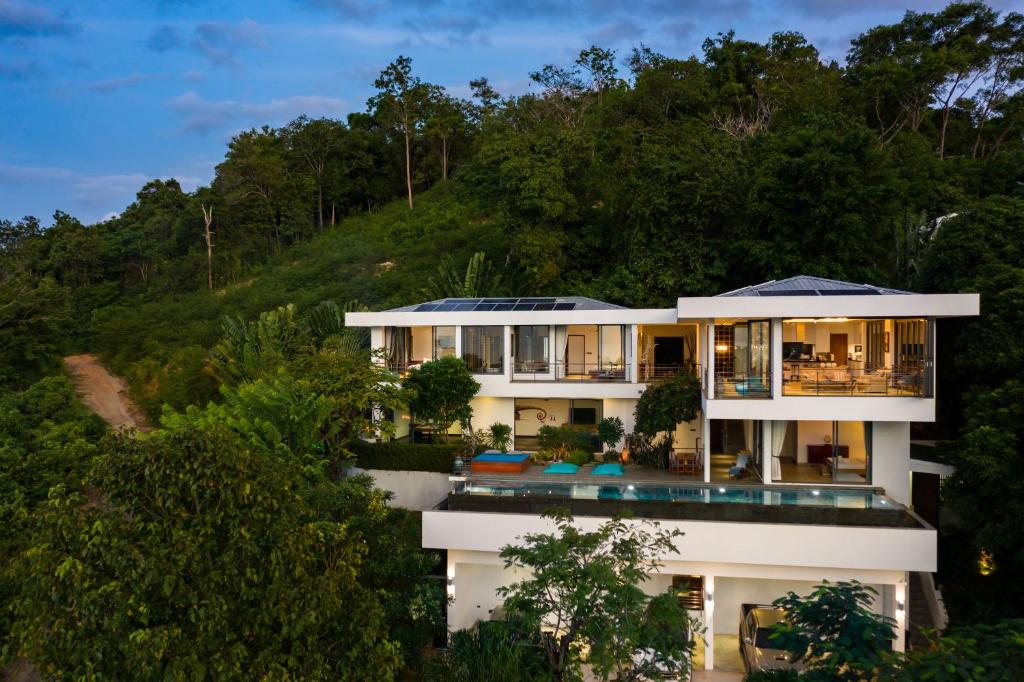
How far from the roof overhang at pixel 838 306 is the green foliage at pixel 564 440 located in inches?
249

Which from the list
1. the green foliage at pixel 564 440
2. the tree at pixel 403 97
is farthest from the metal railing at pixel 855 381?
the tree at pixel 403 97

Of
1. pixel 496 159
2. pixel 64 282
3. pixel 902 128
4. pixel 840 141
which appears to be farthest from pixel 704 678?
pixel 64 282

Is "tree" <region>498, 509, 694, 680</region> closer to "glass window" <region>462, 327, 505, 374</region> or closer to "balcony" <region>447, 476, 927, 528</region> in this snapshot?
"balcony" <region>447, 476, 927, 528</region>

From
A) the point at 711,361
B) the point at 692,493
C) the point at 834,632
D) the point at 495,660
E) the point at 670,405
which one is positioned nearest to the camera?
the point at 834,632

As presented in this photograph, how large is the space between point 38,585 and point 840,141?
25.4 metres

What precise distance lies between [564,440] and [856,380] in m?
8.40

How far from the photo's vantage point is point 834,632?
1127 cm

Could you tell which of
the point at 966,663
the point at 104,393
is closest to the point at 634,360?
the point at 966,663

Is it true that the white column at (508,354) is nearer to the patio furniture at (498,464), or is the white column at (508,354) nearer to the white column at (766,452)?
the patio furniture at (498,464)

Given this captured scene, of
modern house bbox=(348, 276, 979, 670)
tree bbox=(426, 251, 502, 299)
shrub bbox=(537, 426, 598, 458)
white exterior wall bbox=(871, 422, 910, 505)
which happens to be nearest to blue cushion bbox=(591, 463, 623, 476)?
modern house bbox=(348, 276, 979, 670)

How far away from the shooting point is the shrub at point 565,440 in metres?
22.6

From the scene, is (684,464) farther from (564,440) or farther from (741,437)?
(564,440)

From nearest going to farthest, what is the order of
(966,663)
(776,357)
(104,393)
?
(966,663), (776,357), (104,393)

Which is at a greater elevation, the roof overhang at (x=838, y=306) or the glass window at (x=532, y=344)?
the roof overhang at (x=838, y=306)
